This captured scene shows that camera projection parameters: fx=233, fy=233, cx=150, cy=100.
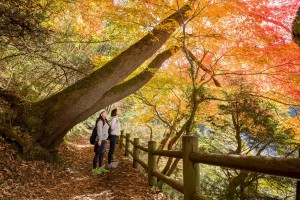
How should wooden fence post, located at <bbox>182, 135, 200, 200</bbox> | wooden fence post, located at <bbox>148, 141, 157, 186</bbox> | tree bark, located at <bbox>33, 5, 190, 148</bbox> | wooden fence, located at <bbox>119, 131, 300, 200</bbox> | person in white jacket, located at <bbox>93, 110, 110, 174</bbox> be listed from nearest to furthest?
wooden fence, located at <bbox>119, 131, 300, 200</bbox>
wooden fence post, located at <bbox>182, 135, 200, 200</bbox>
wooden fence post, located at <bbox>148, 141, 157, 186</bbox>
person in white jacket, located at <bbox>93, 110, 110, 174</bbox>
tree bark, located at <bbox>33, 5, 190, 148</bbox>

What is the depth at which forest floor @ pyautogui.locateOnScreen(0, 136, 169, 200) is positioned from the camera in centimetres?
457

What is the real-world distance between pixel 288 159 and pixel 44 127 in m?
6.43

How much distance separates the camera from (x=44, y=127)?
6594mm

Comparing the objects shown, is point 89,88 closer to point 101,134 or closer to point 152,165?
point 101,134

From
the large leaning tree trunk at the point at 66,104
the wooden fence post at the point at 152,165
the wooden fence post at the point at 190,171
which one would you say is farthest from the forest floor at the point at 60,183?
the wooden fence post at the point at 190,171

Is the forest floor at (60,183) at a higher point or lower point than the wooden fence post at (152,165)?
lower

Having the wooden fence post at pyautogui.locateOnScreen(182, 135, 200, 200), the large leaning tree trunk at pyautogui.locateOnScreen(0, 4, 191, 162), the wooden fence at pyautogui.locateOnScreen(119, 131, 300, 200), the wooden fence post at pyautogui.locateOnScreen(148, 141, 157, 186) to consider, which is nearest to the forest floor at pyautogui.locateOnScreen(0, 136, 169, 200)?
the wooden fence post at pyautogui.locateOnScreen(148, 141, 157, 186)

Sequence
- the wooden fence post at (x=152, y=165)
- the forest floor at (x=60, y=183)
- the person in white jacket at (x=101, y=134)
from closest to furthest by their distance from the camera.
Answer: the forest floor at (x=60, y=183)
the wooden fence post at (x=152, y=165)
the person in white jacket at (x=101, y=134)

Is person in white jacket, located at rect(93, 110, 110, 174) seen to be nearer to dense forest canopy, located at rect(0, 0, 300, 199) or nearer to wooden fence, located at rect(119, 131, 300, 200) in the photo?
dense forest canopy, located at rect(0, 0, 300, 199)

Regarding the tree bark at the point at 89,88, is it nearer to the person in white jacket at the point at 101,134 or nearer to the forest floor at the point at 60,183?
the person in white jacket at the point at 101,134

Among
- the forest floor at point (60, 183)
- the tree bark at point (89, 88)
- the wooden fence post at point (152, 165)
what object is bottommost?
the forest floor at point (60, 183)

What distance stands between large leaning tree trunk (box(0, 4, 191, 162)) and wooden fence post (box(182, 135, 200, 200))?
4139 mm

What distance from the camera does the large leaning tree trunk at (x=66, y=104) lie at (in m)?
6.48

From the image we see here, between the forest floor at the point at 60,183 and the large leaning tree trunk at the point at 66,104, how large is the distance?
0.53 metres
